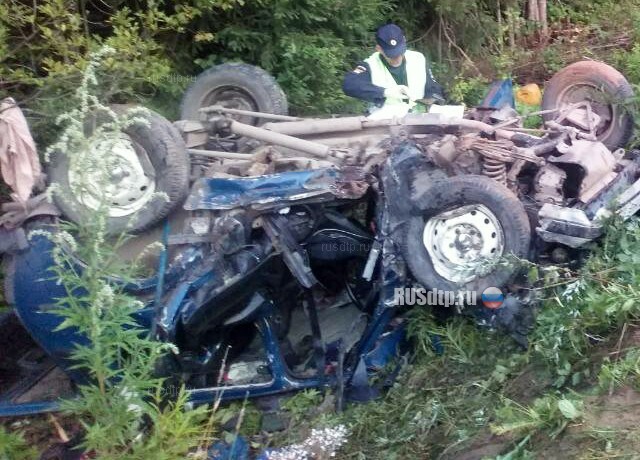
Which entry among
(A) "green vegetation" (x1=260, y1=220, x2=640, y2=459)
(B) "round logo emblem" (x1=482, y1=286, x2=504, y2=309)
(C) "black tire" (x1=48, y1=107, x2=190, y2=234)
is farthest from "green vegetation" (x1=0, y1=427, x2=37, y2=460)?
(B) "round logo emblem" (x1=482, y1=286, x2=504, y2=309)

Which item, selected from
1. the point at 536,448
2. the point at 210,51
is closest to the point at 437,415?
the point at 536,448

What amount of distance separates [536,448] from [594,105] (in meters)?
2.83

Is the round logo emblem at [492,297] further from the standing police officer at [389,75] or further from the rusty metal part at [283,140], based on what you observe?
the standing police officer at [389,75]

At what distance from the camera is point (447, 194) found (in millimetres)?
4098

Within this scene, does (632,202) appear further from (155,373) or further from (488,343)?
(155,373)

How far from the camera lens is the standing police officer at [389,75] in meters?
6.14

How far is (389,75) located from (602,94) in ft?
5.18

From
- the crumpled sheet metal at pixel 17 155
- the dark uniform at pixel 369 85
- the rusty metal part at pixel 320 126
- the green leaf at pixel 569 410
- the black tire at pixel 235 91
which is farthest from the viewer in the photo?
the dark uniform at pixel 369 85

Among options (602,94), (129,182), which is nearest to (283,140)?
(129,182)

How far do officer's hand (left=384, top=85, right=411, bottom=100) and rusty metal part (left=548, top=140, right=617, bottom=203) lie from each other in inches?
69.3

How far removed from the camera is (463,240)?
13.6 feet

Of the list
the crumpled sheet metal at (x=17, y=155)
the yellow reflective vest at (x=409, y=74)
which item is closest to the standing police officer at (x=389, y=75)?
the yellow reflective vest at (x=409, y=74)

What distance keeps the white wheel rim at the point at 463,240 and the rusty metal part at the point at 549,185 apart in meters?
0.36

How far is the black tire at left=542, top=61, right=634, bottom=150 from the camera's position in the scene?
532cm
